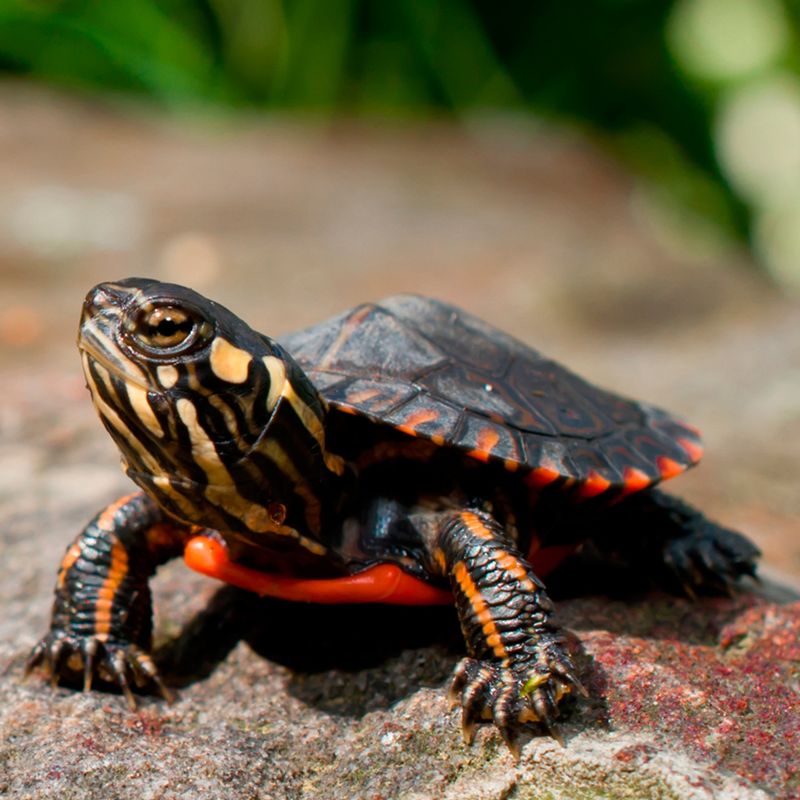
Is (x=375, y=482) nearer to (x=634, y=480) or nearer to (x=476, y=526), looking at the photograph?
(x=476, y=526)

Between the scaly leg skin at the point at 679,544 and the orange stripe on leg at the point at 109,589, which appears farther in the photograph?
the scaly leg skin at the point at 679,544

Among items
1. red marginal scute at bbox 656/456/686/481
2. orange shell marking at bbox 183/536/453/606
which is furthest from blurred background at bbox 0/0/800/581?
orange shell marking at bbox 183/536/453/606

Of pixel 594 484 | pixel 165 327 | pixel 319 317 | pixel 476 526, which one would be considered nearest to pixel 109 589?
pixel 165 327

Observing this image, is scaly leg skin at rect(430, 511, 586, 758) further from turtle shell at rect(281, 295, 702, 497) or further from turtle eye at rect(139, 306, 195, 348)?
turtle eye at rect(139, 306, 195, 348)

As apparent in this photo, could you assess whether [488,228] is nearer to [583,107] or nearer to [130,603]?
[583,107]

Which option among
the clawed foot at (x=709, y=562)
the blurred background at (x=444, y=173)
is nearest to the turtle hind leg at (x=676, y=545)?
the clawed foot at (x=709, y=562)

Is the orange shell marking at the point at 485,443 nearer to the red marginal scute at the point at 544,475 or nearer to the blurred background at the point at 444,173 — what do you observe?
the red marginal scute at the point at 544,475
